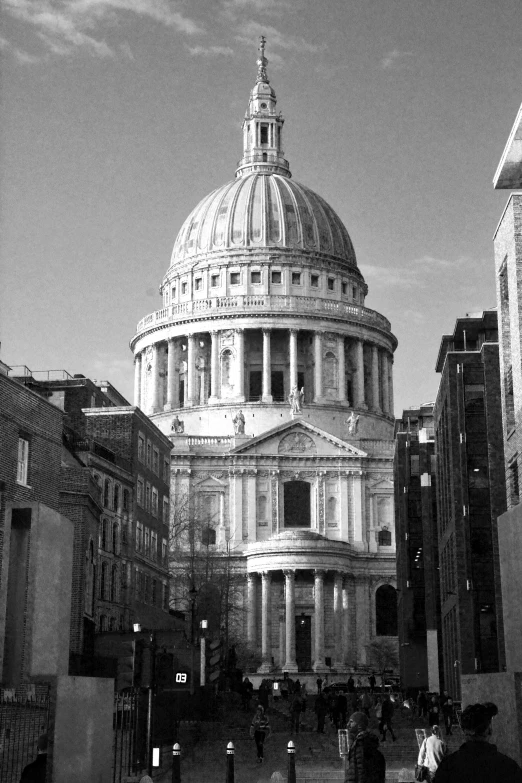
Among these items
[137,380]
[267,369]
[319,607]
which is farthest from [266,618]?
[137,380]

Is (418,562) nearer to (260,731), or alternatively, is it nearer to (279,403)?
(260,731)

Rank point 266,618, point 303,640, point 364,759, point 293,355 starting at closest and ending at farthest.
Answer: point 364,759
point 266,618
point 303,640
point 293,355

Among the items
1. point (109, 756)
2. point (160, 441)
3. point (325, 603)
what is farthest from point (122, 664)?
point (325, 603)

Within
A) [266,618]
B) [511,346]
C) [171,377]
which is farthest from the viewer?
[171,377]

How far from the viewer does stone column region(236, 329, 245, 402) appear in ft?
482

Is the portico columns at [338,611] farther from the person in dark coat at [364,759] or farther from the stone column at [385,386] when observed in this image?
the person in dark coat at [364,759]

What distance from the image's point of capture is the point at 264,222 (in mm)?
156375

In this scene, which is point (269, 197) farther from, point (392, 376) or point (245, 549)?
point (245, 549)

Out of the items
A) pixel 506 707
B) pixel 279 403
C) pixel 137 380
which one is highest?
pixel 137 380

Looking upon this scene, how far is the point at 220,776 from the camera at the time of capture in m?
40.6

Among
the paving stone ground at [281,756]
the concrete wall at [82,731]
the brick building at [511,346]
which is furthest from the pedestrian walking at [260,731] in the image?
the concrete wall at [82,731]

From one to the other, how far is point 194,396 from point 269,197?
2469cm

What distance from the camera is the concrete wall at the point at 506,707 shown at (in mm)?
21422

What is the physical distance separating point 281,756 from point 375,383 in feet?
351
